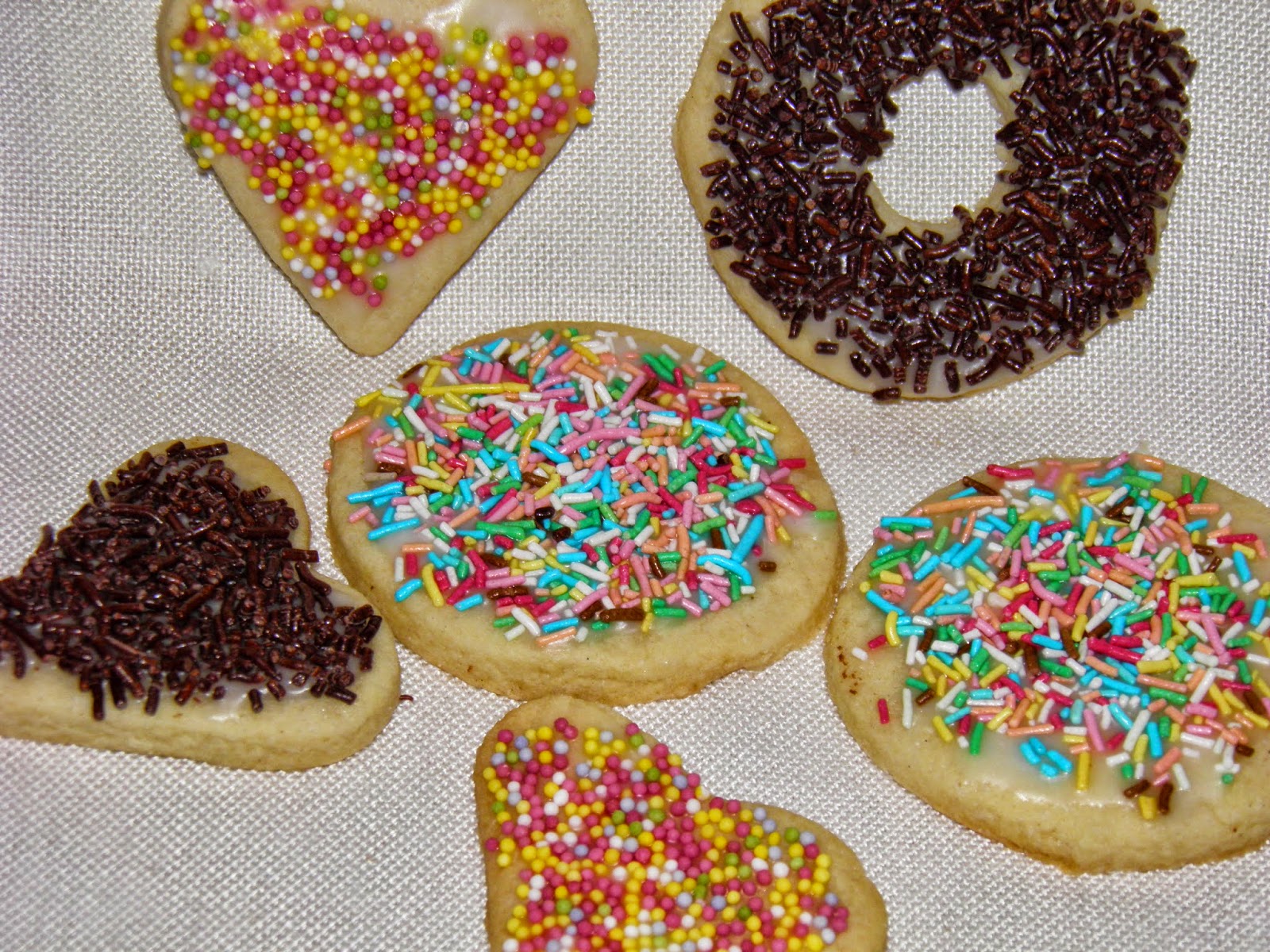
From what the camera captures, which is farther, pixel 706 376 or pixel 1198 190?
pixel 1198 190

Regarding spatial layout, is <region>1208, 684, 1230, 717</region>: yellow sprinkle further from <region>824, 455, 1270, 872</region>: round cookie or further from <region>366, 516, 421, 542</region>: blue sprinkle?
<region>366, 516, 421, 542</region>: blue sprinkle

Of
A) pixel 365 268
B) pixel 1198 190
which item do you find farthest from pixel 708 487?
pixel 1198 190

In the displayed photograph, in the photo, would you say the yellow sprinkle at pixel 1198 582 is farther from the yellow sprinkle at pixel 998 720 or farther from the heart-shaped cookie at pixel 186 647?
the heart-shaped cookie at pixel 186 647

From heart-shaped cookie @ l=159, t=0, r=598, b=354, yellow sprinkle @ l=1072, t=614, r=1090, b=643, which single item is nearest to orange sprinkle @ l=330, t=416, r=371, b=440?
heart-shaped cookie @ l=159, t=0, r=598, b=354

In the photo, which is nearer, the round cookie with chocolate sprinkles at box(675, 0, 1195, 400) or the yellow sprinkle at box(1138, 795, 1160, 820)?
the yellow sprinkle at box(1138, 795, 1160, 820)

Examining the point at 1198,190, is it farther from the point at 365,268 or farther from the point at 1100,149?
the point at 365,268

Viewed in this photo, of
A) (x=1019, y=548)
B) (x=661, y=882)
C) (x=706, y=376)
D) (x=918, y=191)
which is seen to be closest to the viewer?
(x=661, y=882)

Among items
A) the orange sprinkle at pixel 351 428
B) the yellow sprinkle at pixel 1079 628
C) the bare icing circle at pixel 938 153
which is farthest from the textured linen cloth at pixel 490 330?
the yellow sprinkle at pixel 1079 628
